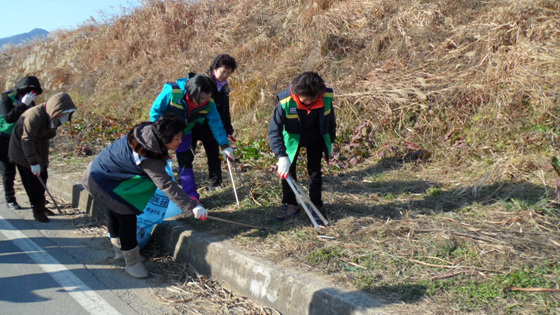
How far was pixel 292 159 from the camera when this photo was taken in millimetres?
4246

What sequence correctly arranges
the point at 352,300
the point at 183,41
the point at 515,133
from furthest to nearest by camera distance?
the point at 183,41 → the point at 515,133 → the point at 352,300

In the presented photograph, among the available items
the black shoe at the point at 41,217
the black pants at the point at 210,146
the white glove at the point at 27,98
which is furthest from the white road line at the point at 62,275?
the black pants at the point at 210,146

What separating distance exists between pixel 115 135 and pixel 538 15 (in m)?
8.24

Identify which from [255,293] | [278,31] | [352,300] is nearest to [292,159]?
[255,293]

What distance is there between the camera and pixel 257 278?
11.3ft

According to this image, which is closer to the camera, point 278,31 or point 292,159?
point 292,159

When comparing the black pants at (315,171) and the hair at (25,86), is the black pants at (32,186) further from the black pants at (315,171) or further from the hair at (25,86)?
the black pants at (315,171)

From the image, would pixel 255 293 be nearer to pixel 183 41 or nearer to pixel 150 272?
pixel 150 272

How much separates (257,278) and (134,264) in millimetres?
1248

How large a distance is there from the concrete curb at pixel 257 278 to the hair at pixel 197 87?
1356 mm

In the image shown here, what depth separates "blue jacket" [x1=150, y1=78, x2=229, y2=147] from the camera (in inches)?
182

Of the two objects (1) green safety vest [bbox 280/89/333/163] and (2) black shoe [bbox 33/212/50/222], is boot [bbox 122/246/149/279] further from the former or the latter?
(2) black shoe [bbox 33/212/50/222]

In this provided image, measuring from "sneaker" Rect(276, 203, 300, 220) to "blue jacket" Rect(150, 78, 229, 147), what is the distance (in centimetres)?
112

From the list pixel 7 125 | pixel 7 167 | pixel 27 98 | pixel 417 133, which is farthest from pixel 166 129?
pixel 417 133
